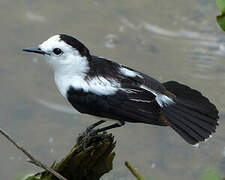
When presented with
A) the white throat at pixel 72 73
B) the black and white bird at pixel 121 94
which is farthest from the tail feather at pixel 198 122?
the white throat at pixel 72 73

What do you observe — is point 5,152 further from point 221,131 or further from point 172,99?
point 172,99

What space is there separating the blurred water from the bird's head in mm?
2820

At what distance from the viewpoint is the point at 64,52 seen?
3.53 m

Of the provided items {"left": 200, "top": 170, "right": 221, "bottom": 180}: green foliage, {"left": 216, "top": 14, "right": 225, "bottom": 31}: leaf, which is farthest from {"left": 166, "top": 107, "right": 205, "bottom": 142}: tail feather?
{"left": 216, "top": 14, "right": 225, "bottom": 31}: leaf

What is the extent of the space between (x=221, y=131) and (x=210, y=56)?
1162 millimetres

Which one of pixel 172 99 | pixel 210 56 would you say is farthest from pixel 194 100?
pixel 210 56

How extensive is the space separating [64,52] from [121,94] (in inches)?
17.4

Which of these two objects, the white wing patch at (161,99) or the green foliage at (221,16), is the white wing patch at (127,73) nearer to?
the white wing patch at (161,99)

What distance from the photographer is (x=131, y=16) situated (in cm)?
825

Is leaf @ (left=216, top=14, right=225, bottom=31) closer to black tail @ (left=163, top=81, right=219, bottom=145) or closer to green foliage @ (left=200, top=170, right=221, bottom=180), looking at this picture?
green foliage @ (left=200, top=170, right=221, bottom=180)

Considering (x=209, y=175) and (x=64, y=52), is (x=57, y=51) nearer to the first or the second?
(x=64, y=52)

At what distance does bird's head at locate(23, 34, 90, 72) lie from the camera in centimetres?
348

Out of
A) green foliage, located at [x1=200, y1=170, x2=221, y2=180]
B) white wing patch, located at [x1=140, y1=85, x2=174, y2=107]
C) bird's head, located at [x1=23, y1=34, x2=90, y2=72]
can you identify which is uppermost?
bird's head, located at [x1=23, y1=34, x2=90, y2=72]

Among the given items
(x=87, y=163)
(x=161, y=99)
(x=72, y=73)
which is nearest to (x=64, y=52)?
(x=72, y=73)
